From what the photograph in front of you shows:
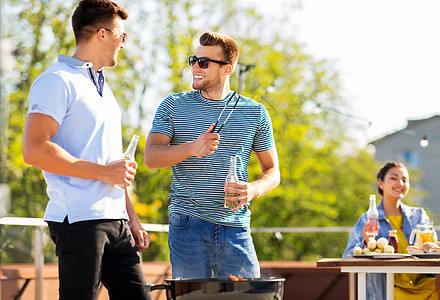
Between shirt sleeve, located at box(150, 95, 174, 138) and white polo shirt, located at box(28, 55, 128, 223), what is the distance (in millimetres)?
395

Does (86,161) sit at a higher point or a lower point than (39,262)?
higher

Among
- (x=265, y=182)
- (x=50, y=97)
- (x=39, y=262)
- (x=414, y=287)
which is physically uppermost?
(x=50, y=97)

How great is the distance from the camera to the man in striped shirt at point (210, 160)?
2.42m

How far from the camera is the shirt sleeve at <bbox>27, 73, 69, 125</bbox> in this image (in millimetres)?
1986

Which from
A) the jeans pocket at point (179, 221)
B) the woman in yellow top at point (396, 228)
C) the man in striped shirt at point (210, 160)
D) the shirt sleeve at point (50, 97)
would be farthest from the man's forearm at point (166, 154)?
the woman in yellow top at point (396, 228)

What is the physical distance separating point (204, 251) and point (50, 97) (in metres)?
0.82

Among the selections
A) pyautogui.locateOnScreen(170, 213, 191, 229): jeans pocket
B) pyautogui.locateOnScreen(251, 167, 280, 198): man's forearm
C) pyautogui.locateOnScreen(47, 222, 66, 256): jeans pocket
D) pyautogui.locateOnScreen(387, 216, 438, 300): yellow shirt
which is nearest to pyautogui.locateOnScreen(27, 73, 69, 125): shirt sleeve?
pyautogui.locateOnScreen(47, 222, 66, 256): jeans pocket

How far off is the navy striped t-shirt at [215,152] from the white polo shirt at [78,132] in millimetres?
390

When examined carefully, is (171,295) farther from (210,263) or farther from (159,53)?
(159,53)

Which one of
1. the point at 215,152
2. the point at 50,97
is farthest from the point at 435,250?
the point at 50,97

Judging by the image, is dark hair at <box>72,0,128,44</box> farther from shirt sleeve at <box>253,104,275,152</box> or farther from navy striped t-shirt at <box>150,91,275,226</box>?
shirt sleeve at <box>253,104,275,152</box>

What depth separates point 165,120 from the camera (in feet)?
8.45

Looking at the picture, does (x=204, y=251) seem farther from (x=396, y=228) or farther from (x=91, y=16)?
(x=396, y=228)

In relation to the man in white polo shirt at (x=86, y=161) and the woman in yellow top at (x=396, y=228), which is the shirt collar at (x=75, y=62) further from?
the woman in yellow top at (x=396, y=228)
